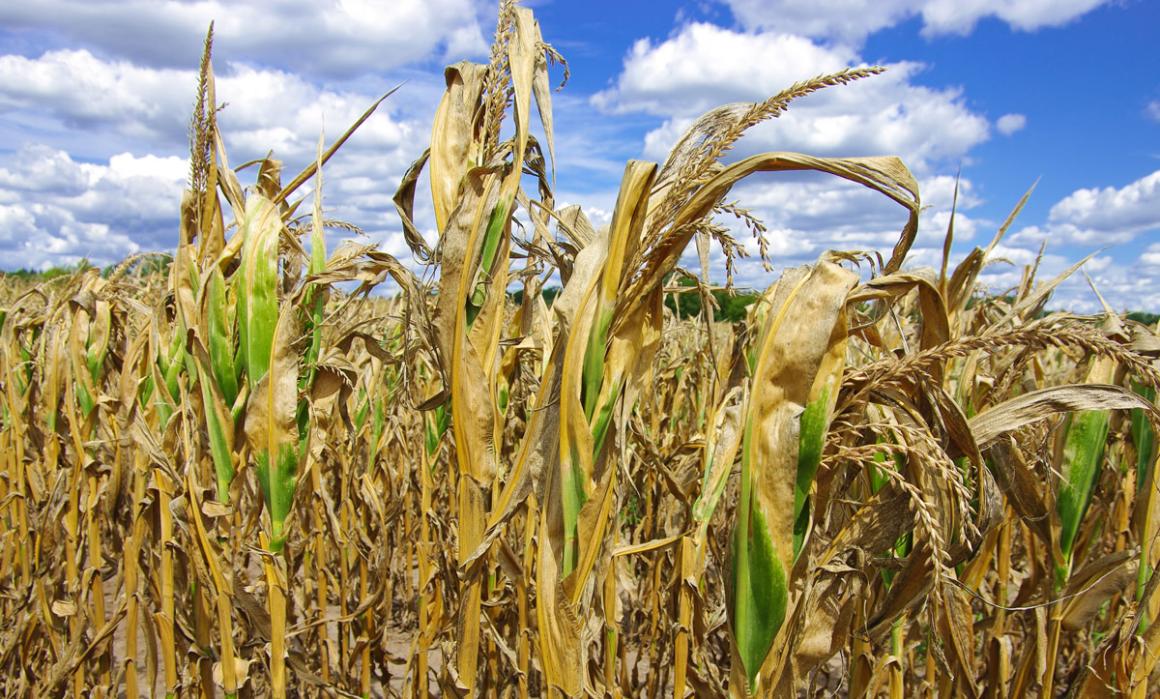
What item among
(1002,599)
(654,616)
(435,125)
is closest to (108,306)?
(435,125)

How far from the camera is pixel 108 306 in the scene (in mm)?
3049

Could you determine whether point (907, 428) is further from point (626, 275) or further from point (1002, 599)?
point (1002, 599)

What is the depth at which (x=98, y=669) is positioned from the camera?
2949 millimetres

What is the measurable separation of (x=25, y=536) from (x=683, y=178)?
11.6ft

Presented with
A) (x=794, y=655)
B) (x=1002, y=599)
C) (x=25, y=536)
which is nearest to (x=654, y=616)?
(x=1002, y=599)

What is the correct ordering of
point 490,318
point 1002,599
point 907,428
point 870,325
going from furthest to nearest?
point 1002,599 < point 490,318 < point 870,325 < point 907,428

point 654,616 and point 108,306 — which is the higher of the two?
point 108,306

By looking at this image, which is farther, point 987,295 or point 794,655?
point 987,295

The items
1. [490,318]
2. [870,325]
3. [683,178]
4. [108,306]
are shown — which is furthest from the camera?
[108,306]

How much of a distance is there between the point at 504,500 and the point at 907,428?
78cm

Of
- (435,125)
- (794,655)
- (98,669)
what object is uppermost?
(435,125)

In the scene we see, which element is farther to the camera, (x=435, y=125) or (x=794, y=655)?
(x=435, y=125)

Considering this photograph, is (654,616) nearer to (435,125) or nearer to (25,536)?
(435,125)

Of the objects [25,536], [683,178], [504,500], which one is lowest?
[25,536]
